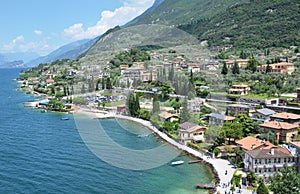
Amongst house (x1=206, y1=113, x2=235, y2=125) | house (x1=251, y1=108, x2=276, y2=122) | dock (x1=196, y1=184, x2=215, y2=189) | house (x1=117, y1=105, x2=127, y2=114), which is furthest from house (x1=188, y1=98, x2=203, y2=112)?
dock (x1=196, y1=184, x2=215, y2=189)

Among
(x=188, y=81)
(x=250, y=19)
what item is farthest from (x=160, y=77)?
(x=250, y=19)

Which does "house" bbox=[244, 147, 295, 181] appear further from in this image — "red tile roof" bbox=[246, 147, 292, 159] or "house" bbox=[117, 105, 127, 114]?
"house" bbox=[117, 105, 127, 114]

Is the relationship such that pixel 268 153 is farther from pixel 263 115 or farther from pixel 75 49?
pixel 75 49

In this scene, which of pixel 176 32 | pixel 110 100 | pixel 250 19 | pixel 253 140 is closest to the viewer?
pixel 176 32

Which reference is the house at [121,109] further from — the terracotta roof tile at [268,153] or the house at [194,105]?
the terracotta roof tile at [268,153]

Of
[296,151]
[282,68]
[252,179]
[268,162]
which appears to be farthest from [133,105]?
[252,179]

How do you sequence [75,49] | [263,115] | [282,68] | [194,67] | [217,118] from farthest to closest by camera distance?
[75,49], [194,67], [282,68], [217,118], [263,115]

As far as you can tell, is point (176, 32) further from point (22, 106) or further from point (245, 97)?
point (22, 106)
